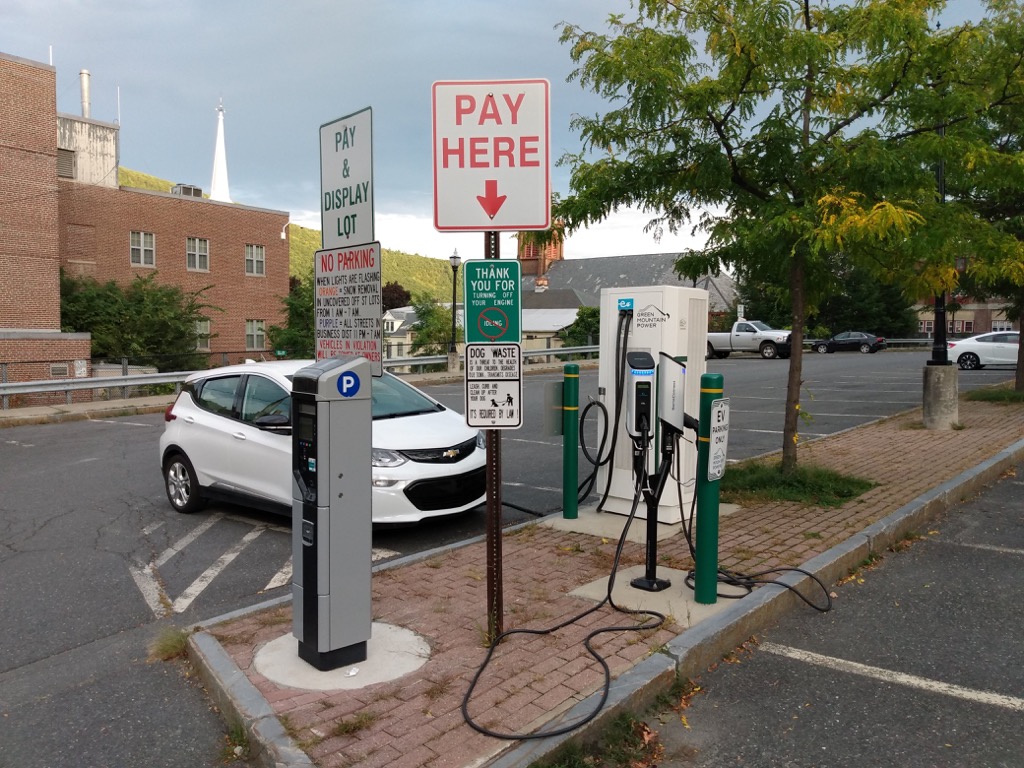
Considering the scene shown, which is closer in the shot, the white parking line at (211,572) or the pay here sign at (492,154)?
the pay here sign at (492,154)

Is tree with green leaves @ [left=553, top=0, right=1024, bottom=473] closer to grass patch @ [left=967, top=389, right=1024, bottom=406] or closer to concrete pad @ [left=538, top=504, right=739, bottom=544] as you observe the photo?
concrete pad @ [left=538, top=504, right=739, bottom=544]

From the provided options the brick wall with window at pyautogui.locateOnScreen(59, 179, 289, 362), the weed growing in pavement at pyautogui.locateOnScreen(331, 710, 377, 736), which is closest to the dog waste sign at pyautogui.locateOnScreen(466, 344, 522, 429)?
the weed growing in pavement at pyautogui.locateOnScreen(331, 710, 377, 736)

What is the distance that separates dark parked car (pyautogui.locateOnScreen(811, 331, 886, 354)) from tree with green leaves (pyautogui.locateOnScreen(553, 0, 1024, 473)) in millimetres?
39255

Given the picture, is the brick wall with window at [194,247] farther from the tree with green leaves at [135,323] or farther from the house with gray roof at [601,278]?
the house with gray roof at [601,278]

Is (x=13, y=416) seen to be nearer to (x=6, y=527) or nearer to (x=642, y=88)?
(x=6, y=527)

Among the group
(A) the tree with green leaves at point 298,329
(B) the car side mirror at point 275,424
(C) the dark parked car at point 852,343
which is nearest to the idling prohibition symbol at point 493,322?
(B) the car side mirror at point 275,424

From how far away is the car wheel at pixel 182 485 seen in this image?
8414 millimetres

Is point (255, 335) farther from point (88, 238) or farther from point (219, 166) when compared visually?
point (219, 166)

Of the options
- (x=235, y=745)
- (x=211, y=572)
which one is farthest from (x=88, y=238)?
(x=235, y=745)

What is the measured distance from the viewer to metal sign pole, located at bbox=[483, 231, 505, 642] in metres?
4.52

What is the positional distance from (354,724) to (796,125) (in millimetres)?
6619

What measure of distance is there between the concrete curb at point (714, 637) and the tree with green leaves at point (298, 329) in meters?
31.3

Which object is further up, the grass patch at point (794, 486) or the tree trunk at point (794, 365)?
the tree trunk at point (794, 365)

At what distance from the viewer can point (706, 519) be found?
521 centimetres
